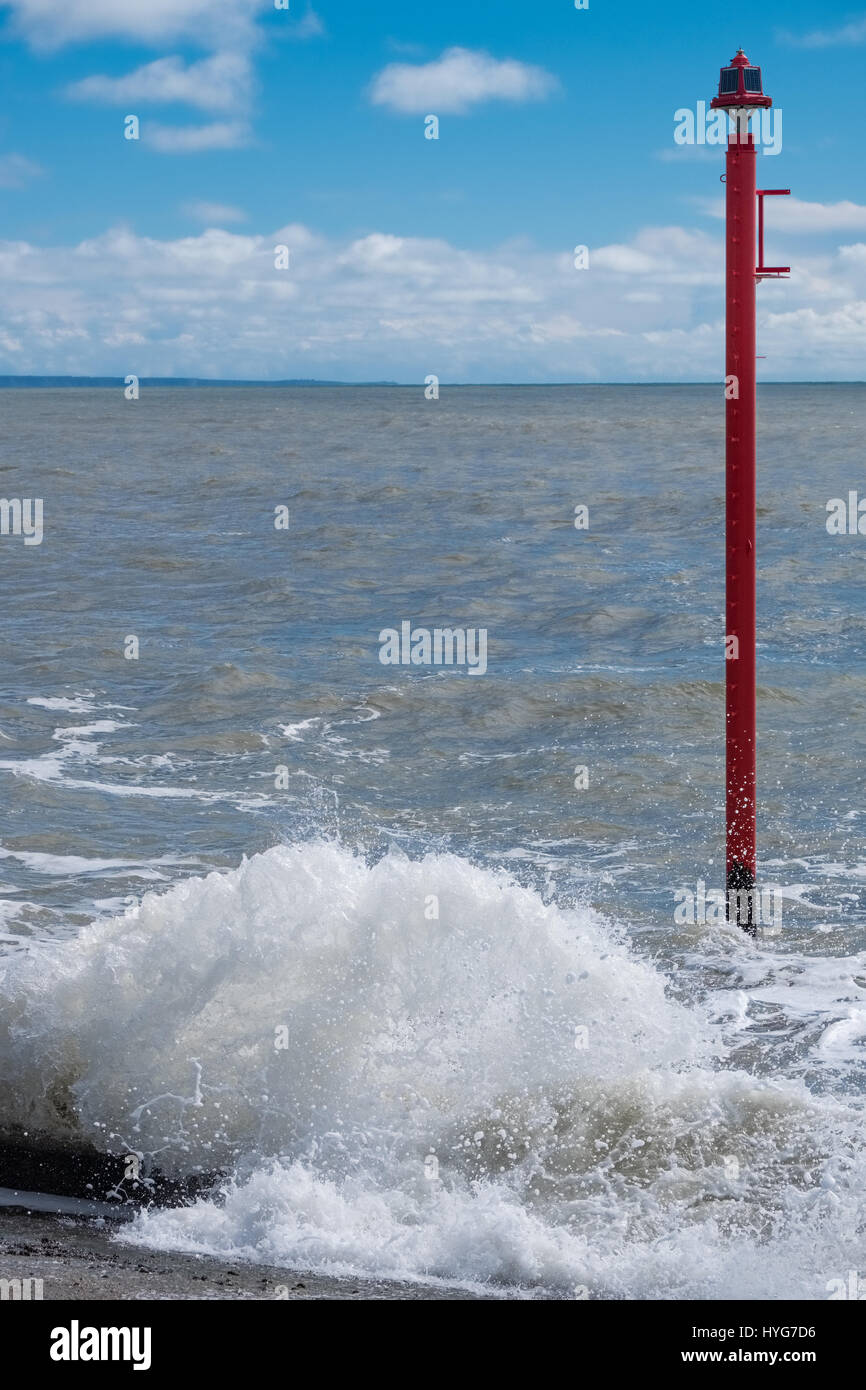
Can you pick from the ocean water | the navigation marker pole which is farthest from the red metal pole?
the ocean water

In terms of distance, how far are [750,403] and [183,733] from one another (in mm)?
8534

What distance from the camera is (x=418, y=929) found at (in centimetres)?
827

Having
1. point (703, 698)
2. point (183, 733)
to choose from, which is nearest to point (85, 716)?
point (183, 733)

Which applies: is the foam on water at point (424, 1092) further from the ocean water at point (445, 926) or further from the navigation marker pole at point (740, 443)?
the navigation marker pole at point (740, 443)

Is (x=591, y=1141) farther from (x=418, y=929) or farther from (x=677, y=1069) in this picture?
(x=418, y=929)

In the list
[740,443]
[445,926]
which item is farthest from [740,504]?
[445,926]

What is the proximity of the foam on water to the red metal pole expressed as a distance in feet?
5.11

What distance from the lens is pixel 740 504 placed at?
30.8 feet

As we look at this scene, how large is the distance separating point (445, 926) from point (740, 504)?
332 centimetres

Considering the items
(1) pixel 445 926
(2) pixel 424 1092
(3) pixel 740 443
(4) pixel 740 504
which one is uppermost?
(3) pixel 740 443

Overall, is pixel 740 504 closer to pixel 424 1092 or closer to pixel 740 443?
pixel 740 443

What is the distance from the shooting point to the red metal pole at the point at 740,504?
9023mm

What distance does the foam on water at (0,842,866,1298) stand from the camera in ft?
21.1
